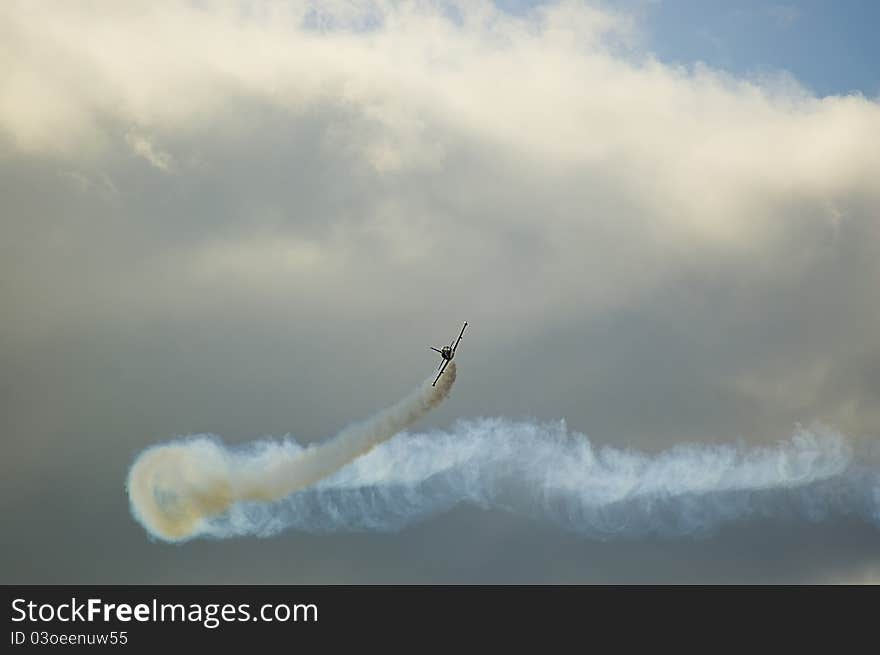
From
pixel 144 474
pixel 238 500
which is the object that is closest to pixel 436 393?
pixel 238 500
